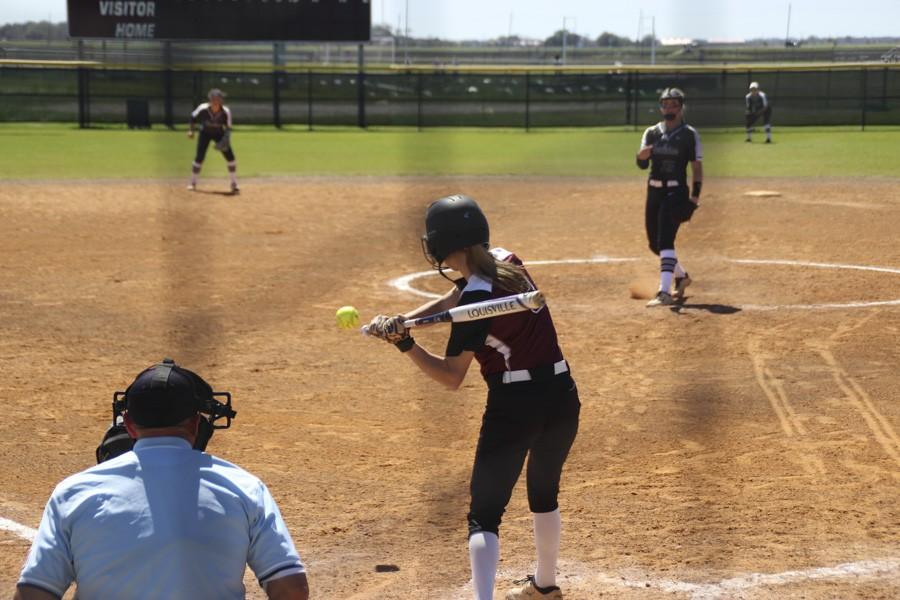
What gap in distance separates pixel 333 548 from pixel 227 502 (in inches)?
111

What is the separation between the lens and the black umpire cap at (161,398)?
3.07 m

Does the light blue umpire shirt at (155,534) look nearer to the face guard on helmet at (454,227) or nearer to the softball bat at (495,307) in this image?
the softball bat at (495,307)

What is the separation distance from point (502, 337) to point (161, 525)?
2131 millimetres

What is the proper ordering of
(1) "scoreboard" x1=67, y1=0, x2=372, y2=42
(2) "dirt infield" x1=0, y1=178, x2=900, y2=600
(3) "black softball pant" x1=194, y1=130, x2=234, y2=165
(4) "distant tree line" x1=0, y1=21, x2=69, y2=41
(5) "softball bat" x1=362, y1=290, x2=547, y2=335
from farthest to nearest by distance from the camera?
(4) "distant tree line" x1=0, y1=21, x2=69, y2=41
(1) "scoreboard" x1=67, y1=0, x2=372, y2=42
(3) "black softball pant" x1=194, y1=130, x2=234, y2=165
(2) "dirt infield" x1=0, y1=178, x2=900, y2=600
(5) "softball bat" x1=362, y1=290, x2=547, y2=335

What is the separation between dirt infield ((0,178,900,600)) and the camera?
5.66 metres

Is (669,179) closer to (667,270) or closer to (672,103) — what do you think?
(672,103)

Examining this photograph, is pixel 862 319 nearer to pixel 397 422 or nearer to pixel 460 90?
pixel 397 422

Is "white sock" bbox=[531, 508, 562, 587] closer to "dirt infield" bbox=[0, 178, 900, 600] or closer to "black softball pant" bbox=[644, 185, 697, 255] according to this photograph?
"dirt infield" bbox=[0, 178, 900, 600]

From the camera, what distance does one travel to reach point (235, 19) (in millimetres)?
36219

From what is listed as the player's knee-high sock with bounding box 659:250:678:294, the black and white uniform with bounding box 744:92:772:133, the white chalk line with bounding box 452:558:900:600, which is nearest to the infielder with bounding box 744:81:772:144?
the black and white uniform with bounding box 744:92:772:133

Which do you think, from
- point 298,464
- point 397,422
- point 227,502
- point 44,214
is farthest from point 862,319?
point 44,214

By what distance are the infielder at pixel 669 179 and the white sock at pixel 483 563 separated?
6988 mm

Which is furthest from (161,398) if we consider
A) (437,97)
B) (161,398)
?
(437,97)

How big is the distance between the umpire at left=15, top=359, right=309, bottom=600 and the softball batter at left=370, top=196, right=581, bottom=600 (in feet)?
5.47
